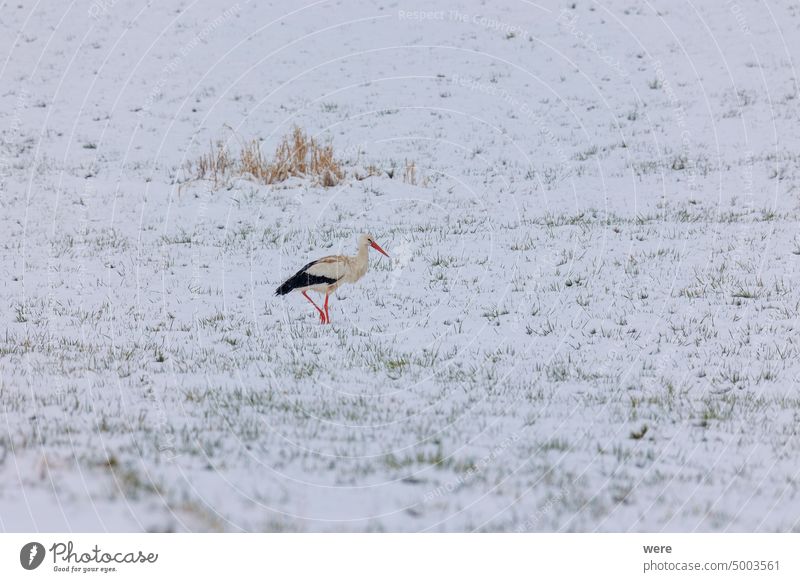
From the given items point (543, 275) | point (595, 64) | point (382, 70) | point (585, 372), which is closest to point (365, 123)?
point (382, 70)

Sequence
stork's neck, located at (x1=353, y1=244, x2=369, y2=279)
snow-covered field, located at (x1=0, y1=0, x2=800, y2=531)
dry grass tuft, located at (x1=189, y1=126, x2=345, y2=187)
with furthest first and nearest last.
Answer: dry grass tuft, located at (x1=189, y1=126, x2=345, y2=187) < stork's neck, located at (x1=353, y1=244, x2=369, y2=279) < snow-covered field, located at (x1=0, y1=0, x2=800, y2=531)

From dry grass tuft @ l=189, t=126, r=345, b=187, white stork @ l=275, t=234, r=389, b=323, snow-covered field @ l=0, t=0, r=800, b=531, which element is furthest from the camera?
dry grass tuft @ l=189, t=126, r=345, b=187

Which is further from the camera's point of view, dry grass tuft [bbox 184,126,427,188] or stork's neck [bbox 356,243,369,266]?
dry grass tuft [bbox 184,126,427,188]

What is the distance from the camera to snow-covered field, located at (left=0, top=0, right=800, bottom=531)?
544 cm

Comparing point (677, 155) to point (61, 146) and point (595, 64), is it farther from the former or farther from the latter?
point (61, 146)

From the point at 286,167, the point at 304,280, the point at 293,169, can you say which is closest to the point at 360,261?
the point at 304,280

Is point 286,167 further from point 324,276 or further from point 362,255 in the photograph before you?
point 324,276

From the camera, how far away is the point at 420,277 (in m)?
12.0

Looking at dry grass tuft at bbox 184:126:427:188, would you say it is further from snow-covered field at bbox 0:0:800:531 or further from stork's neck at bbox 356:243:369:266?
stork's neck at bbox 356:243:369:266

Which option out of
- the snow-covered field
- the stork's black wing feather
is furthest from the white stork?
the snow-covered field

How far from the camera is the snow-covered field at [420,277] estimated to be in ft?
17.8

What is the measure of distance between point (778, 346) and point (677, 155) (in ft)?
37.0

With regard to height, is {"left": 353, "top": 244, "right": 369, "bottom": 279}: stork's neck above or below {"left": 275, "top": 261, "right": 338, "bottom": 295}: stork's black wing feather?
above

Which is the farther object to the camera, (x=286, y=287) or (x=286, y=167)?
(x=286, y=167)
